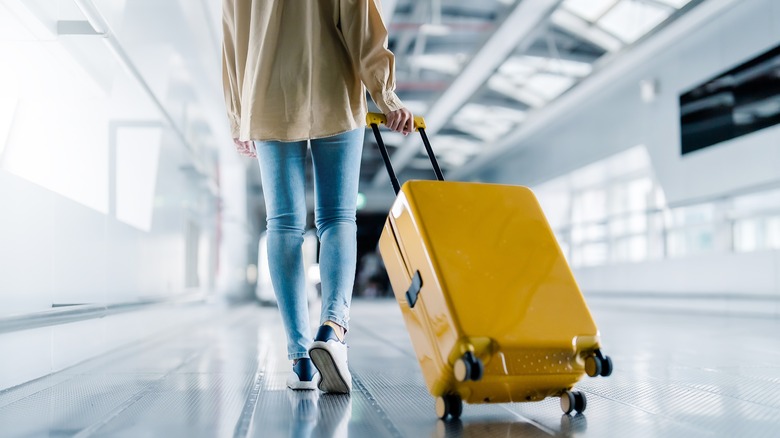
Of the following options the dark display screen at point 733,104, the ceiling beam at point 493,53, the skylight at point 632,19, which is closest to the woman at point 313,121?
the ceiling beam at point 493,53

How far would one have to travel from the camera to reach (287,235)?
1.87 m

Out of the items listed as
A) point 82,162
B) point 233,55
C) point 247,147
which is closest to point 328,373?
point 247,147

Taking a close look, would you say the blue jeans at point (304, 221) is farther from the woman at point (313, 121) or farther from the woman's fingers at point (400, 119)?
the woman's fingers at point (400, 119)

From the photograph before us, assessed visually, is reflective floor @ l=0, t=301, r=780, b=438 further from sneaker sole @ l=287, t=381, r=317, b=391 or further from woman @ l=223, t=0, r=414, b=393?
woman @ l=223, t=0, r=414, b=393

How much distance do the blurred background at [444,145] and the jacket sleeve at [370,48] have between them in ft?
3.25

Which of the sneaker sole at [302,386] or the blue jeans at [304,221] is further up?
the blue jeans at [304,221]

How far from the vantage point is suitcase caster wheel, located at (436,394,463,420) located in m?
1.43

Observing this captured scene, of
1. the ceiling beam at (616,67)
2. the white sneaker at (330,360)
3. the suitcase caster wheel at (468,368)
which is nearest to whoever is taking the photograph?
the suitcase caster wheel at (468,368)

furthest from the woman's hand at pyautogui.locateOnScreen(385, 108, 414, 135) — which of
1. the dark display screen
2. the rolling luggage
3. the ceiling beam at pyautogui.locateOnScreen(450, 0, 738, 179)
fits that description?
the ceiling beam at pyautogui.locateOnScreen(450, 0, 738, 179)

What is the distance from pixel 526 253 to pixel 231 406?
0.83m

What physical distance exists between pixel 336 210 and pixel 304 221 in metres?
0.10

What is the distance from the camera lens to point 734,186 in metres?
7.60

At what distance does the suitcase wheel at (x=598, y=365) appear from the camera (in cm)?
135

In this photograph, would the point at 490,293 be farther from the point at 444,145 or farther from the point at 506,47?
the point at 444,145
